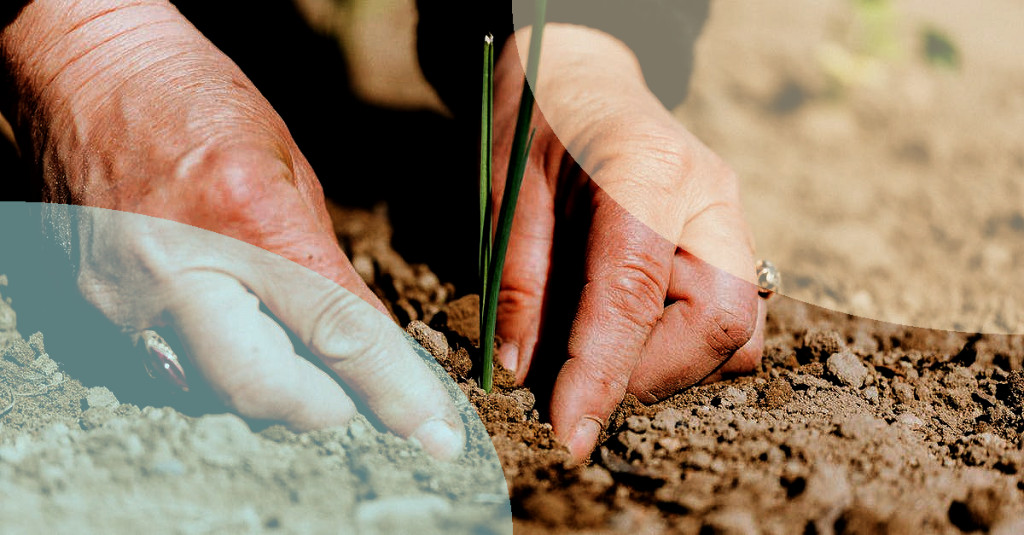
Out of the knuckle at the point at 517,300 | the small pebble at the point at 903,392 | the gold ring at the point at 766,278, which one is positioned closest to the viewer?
the small pebble at the point at 903,392

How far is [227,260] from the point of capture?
0.88 meters

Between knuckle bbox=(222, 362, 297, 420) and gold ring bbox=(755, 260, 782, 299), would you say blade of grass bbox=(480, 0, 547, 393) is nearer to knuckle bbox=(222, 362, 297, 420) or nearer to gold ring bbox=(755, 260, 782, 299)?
knuckle bbox=(222, 362, 297, 420)

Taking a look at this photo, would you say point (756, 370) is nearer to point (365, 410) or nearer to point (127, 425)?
point (365, 410)

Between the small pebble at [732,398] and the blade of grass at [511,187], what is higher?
the blade of grass at [511,187]

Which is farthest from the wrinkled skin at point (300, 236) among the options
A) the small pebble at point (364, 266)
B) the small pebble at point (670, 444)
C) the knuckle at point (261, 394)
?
the small pebble at point (364, 266)

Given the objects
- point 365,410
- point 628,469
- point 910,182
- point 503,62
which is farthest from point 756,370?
point 910,182

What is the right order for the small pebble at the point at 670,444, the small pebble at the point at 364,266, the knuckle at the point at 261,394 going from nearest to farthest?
1. the knuckle at the point at 261,394
2. the small pebble at the point at 670,444
3. the small pebble at the point at 364,266

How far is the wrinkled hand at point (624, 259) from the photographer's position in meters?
1.07

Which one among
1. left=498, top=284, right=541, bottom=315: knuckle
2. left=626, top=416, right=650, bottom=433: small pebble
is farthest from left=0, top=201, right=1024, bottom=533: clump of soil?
left=498, top=284, right=541, bottom=315: knuckle

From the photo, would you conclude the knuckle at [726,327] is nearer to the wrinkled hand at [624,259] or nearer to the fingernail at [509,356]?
the wrinkled hand at [624,259]

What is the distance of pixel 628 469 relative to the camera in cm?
88

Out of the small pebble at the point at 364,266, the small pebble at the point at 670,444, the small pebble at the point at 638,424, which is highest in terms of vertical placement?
the small pebble at the point at 670,444

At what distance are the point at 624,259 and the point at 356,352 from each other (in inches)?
17.2

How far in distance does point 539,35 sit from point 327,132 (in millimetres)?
1123
